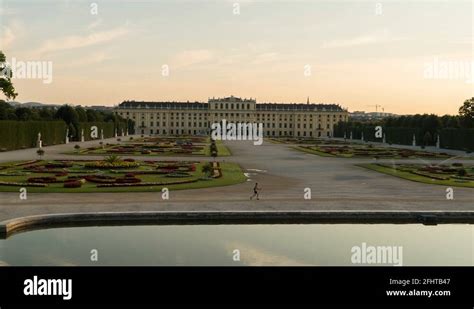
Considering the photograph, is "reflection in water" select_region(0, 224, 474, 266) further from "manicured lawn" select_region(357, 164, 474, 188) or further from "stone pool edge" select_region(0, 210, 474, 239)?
"manicured lawn" select_region(357, 164, 474, 188)

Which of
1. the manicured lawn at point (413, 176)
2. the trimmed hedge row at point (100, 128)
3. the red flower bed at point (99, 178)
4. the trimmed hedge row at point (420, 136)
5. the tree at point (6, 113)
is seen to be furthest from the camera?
the trimmed hedge row at point (100, 128)

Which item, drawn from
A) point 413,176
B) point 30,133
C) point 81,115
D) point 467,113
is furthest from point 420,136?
point 30,133

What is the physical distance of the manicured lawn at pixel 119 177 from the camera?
67.5ft

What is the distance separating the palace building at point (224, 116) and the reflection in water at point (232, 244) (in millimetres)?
121985

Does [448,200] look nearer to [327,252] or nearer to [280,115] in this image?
[327,252]

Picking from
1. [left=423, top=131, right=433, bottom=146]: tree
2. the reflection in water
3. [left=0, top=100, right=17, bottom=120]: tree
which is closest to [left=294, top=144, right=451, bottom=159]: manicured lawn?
[left=423, top=131, right=433, bottom=146]: tree

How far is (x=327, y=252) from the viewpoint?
12.3 m

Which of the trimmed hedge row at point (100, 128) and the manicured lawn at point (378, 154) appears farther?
the trimmed hedge row at point (100, 128)

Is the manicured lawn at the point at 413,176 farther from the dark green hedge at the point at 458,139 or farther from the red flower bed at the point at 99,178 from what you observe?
the dark green hedge at the point at 458,139

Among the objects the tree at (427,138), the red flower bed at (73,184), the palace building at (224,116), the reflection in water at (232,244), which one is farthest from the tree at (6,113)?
the palace building at (224,116)

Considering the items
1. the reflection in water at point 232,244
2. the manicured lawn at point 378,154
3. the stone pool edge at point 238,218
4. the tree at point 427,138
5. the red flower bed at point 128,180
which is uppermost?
the tree at point 427,138

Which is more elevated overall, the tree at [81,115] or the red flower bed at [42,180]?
the tree at [81,115]
